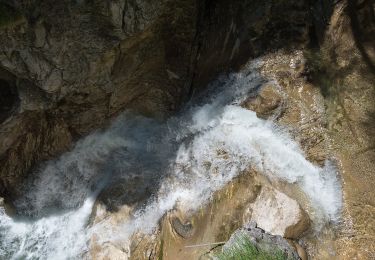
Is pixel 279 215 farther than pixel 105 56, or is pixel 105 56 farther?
pixel 105 56

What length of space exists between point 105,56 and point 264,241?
2.72 meters

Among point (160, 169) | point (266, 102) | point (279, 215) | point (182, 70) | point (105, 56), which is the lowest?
point (160, 169)

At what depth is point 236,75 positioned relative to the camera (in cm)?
568

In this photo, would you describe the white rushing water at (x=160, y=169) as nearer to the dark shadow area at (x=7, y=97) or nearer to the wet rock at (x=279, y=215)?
the wet rock at (x=279, y=215)

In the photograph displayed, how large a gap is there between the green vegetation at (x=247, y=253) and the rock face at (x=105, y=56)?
8.45ft

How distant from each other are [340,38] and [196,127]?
2.16 metres

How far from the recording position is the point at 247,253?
378cm

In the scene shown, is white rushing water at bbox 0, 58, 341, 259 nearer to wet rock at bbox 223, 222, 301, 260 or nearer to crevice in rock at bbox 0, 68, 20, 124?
wet rock at bbox 223, 222, 301, 260

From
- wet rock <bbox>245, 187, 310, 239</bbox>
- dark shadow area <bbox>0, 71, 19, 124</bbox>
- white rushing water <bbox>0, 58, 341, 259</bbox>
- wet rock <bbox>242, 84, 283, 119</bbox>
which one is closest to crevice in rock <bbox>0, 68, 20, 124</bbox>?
dark shadow area <bbox>0, 71, 19, 124</bbox>

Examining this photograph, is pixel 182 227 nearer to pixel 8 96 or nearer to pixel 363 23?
pixel 8 96

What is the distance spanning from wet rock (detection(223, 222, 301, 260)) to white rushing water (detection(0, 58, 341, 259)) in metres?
0.70

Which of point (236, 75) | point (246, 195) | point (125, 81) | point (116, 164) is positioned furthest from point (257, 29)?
point (116, 164)

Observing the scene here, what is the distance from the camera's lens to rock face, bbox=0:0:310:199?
4.43 m

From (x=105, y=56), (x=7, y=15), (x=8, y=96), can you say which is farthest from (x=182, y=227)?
(x=7, y=15)
